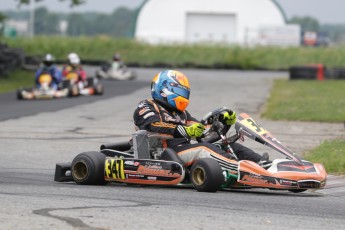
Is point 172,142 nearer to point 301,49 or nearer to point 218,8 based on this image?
point 301,49

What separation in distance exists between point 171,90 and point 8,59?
69.3ft

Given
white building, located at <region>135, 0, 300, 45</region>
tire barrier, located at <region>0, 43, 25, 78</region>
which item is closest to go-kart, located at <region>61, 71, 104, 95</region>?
tire barrier, located at <region>0, 43, 25, 78</region>

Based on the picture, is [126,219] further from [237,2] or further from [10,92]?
[237,2]

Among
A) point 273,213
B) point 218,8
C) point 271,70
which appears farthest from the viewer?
point 218,8

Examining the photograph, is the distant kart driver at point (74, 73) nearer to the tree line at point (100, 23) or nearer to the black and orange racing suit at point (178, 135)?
the black and orange racing suit at point (178, 135)

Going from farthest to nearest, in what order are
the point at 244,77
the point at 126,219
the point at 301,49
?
the point at 301,49 → the point at 244,77 → the point at 126,219

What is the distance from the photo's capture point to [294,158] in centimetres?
828

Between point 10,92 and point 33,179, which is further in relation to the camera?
point 10,92

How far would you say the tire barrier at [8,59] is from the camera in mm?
28906

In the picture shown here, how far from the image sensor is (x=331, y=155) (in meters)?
11.2

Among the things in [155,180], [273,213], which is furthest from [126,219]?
[155,180]

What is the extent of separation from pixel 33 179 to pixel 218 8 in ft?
201

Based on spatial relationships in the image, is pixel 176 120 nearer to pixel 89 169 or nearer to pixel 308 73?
pixel 89 169

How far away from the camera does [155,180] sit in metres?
8.59
